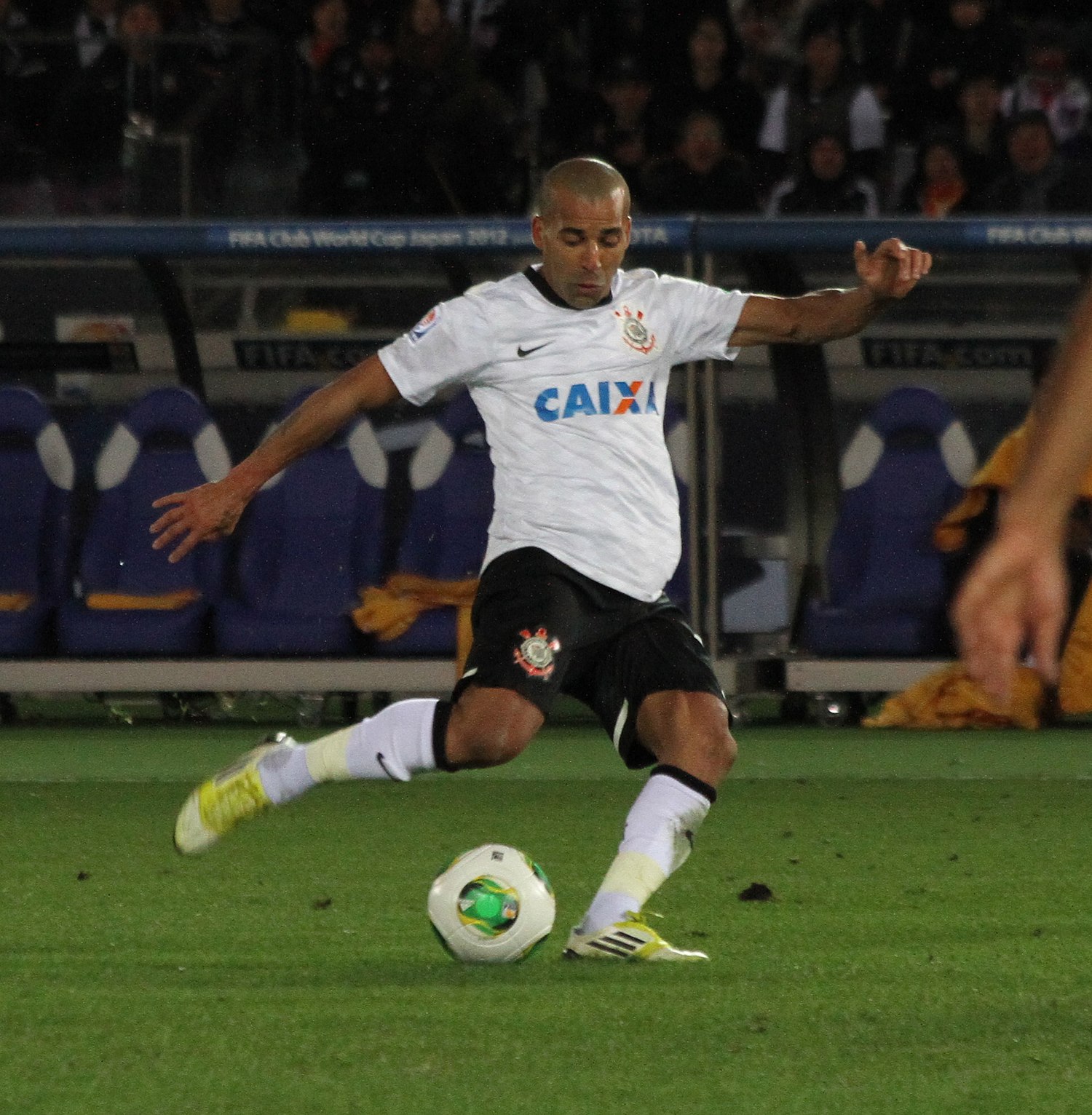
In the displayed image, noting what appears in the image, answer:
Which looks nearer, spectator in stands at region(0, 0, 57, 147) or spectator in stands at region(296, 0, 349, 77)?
spectator in stands at region(0, 0, 57, 147)

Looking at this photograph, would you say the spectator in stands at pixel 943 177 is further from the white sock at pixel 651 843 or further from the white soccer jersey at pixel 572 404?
the white sock at pixel 651 843

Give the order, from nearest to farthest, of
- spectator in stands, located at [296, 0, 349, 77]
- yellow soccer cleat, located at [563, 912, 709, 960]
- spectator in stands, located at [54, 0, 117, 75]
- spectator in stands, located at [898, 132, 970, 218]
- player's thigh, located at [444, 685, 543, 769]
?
yellow soccer cleat, located at [563, 912, 709, 960]
player's thigh, located at [444, 685, 543, 769]
spectator in stands, located at [898, 132, 970, 218]
spectator in stands, located at [54, 0, 117, 75]
spectator in stands, located at [296, 0, 349, 77]

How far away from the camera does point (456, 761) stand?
4934 mm

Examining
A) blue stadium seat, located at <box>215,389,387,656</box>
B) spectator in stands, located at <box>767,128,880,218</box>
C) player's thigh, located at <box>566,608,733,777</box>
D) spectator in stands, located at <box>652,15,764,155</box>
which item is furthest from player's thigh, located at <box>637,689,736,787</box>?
spectator in stands, located at <box>652,15,764,155</box>

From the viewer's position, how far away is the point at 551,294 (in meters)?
5.19

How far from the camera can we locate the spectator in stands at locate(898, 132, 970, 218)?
1337 centimetres

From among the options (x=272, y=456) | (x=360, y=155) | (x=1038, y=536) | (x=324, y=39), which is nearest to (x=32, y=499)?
(x=360, y=155)

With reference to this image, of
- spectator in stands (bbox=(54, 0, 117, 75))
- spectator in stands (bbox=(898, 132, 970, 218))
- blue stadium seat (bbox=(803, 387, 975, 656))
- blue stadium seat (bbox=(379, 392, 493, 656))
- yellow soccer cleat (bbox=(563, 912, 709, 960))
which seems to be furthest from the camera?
spectator in stands (bbox=(54, 0, 117, 75))

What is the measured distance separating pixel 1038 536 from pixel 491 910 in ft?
11.4

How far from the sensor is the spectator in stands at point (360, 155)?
14000 mm

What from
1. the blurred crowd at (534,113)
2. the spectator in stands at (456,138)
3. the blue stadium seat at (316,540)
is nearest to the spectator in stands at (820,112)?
the blurred crowd at (534,113)

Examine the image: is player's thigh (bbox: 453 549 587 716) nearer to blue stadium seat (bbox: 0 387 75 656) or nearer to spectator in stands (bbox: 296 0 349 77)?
blue stadium seat (bbox: 0 387 75 656)

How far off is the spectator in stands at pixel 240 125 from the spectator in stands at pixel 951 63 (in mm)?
3840

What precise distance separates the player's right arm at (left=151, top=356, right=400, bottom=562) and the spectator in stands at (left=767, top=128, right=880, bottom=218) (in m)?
8.49
